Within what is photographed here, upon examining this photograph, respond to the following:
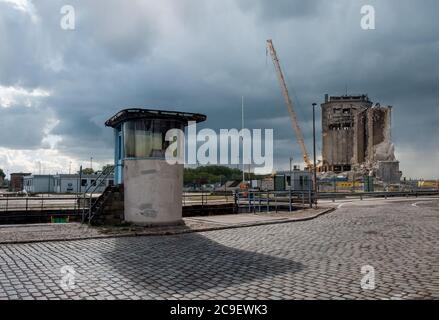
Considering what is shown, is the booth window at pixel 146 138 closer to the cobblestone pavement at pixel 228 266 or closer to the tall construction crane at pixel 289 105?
the cobblestone pavement at pixel 228 266

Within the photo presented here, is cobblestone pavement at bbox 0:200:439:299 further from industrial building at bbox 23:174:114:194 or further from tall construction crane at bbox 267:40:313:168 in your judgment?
tall construction crane at bbox 267:40:313:168

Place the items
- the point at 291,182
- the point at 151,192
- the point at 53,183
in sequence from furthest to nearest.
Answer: the point at 53,183, the point at 291,182, the point at 151,192

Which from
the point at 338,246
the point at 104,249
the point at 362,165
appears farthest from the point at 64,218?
the point at 362,165

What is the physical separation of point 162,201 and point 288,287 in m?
8.90

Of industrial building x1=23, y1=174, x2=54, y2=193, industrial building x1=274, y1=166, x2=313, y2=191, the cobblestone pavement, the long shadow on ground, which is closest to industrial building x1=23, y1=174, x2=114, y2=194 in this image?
industrial building x1=23, y1=174, x2=54, y2=193

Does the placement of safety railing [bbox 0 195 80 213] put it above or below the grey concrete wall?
below

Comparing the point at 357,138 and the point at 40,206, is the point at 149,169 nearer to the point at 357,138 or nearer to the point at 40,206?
the point at 40,206

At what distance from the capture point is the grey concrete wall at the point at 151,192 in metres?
14.4

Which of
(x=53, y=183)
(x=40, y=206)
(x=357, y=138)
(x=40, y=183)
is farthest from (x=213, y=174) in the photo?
(x=40, y=206)

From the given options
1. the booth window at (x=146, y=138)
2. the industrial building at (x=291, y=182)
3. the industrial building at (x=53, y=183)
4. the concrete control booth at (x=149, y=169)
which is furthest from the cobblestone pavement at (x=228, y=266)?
the industrial building at (x=53, y=183)

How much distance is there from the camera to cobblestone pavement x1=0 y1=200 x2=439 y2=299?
586cm

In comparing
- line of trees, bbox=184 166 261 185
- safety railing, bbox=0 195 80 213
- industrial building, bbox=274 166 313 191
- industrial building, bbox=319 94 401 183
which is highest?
industrial building, bbox=319 94 401 183

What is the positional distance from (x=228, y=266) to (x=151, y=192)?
7.10m

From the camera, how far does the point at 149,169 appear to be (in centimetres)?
1440
